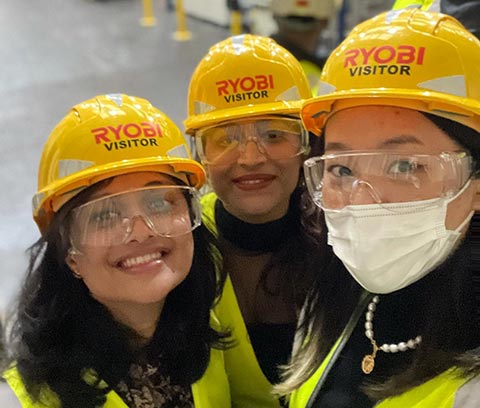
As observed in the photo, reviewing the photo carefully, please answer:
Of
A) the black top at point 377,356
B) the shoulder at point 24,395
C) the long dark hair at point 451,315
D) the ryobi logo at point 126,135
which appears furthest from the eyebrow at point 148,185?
the long dark hair at point 451,315

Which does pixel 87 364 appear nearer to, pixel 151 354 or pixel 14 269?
pixel 151 354

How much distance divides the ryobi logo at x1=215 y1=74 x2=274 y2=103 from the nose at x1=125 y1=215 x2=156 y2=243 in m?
0.65

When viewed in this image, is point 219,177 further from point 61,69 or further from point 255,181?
point 61,69

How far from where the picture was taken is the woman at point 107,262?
5.66 ft

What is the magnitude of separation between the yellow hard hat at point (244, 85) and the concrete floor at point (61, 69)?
252 centimetres

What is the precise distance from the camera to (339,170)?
150 cm

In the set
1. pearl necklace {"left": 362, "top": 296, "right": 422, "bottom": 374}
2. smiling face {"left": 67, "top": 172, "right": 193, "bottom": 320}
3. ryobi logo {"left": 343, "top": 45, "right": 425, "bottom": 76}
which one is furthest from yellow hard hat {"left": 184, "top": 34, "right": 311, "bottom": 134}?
pearl necklace {"left": 362, "top": 296, "right": 422, "bottom": 374}

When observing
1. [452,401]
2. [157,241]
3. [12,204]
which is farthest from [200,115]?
[12,204]

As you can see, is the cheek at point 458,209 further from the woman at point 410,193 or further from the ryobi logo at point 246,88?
the ryobi logo at point 246,88

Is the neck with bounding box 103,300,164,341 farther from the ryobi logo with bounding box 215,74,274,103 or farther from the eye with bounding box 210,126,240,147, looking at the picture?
the ryobi logo with bounding box 215,74,274,103

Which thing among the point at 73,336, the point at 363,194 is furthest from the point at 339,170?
the point at 73,336

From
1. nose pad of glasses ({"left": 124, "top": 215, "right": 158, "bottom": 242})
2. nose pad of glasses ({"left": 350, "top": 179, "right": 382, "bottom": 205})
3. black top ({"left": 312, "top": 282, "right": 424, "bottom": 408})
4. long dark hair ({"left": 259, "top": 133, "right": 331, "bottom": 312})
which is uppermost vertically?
nose pad of glasses ({"left": 350, "top": 179, "right": 382, "bottom": 205})

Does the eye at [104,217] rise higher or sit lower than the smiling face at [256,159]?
higher

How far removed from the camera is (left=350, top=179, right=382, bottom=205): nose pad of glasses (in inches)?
56.7
